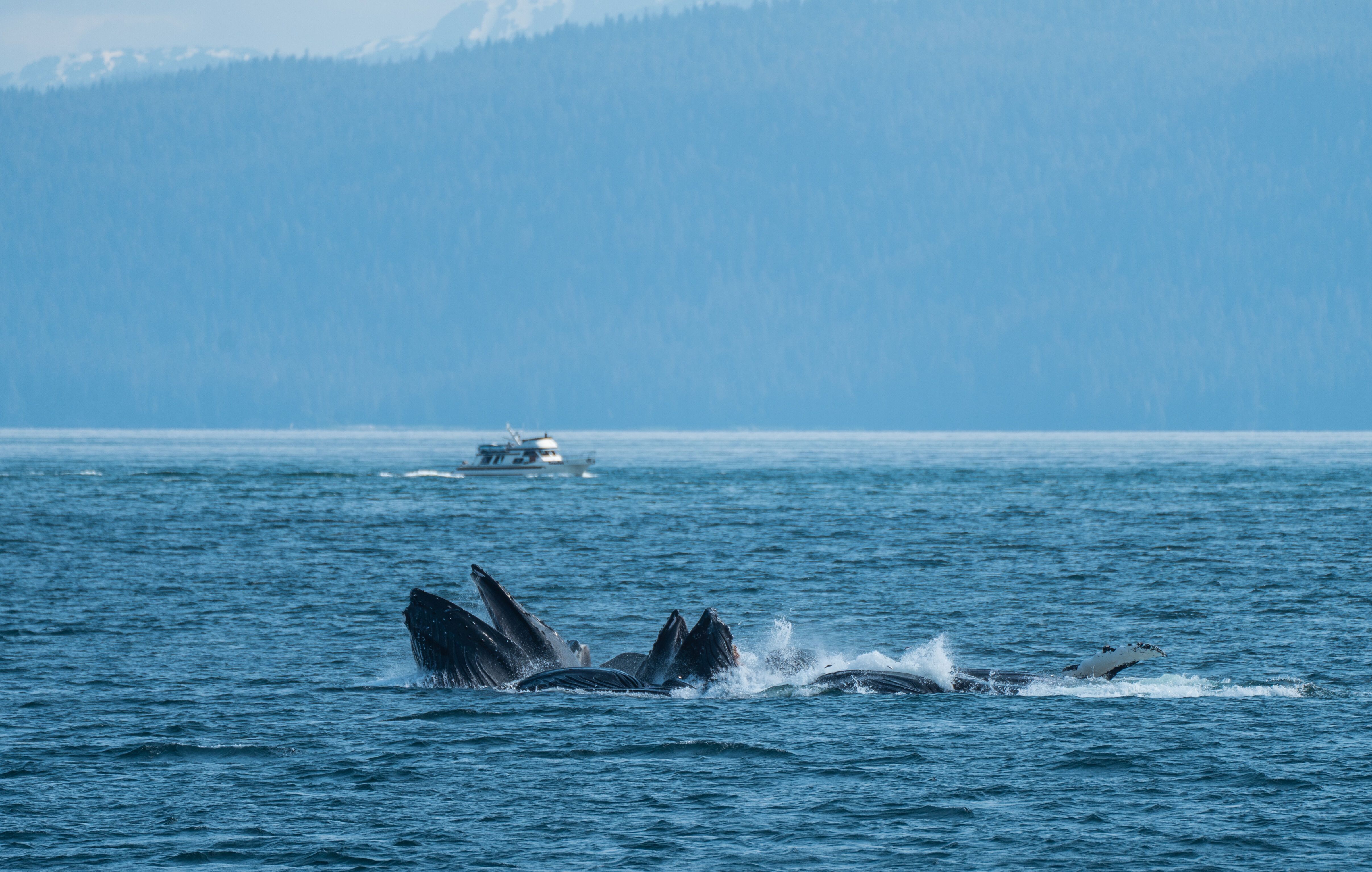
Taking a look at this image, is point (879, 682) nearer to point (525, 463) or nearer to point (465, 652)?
point (465, 652)

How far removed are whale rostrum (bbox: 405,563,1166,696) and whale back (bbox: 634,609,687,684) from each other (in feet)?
0.05

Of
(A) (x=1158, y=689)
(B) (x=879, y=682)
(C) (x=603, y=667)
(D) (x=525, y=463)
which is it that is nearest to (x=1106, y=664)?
(A) (x=1158, y=689)

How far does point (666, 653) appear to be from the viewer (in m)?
29.3

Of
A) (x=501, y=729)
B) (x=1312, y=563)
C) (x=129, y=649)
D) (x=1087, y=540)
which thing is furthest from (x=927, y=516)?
(x=501, y=729)

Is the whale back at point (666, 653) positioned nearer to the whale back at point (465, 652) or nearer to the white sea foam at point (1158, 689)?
the whale back at point (465, 652)

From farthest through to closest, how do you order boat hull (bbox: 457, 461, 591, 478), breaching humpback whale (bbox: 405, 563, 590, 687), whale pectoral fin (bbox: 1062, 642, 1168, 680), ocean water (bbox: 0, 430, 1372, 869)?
boat hull (bbox: 457, 461, 591, 478)
whale pectoral fin (bbox: 1062, 642, 1168, 680)
breaching humpback whale (bbox: 405, 563, 590, 687)
ocean water (bbox: 0, 430, 1372, 869)

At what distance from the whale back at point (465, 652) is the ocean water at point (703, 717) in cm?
58

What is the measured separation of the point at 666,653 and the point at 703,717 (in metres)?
2.95

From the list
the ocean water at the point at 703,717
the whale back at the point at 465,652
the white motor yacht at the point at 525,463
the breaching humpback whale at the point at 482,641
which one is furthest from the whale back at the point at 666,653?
the white motor yacht at the point at 525,463

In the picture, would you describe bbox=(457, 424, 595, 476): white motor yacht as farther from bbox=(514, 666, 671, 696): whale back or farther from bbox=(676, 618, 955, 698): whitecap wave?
bbox=(514, 666, 671, 696): whale back

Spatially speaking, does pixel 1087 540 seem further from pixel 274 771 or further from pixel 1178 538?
pixel 274 771

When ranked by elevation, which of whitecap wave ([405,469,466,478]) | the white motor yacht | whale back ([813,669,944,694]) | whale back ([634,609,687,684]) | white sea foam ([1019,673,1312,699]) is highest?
the white motor yacht

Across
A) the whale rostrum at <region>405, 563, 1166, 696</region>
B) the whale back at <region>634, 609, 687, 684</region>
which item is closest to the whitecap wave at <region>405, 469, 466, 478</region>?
the whale rostrum at <region>405, 563, 1166, 696</region>

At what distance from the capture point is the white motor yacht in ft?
470
